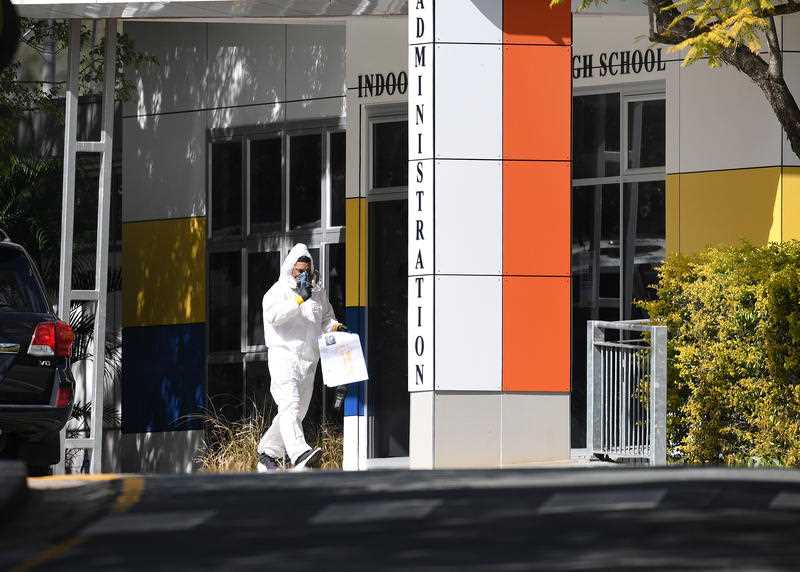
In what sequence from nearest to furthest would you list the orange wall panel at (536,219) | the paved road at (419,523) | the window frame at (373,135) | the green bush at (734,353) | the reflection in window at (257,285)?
1. the paved road at (419,523)
2. the green bush at (734,353)
3. the orange wall panel at (536,219)
4. the window frame at (373,135)
5. the reflection in window at (257,285)

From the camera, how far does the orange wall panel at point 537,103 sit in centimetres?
1561

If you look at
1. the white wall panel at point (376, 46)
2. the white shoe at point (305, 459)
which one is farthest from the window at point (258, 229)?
the white shoe at point (305, 459)

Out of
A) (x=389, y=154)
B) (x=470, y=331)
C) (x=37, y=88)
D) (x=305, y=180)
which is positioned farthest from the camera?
(x=37, y=88)

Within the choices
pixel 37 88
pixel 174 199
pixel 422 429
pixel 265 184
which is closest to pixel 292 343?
pixel 422 429

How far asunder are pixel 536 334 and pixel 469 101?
2216mm

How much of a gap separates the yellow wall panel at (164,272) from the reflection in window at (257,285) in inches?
24.2

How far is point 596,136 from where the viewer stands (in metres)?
17.7

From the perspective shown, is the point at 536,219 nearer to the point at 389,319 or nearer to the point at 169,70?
the point at 389,319

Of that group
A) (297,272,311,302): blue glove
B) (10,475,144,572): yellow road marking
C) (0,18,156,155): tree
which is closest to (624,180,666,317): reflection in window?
(297,272,311,302): blue glove

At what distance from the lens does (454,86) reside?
15531mm

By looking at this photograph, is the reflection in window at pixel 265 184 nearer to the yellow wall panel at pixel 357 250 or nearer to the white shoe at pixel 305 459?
the yellow wall panel at pixel 357 250

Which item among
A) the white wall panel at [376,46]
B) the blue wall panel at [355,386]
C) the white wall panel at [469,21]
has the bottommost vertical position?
the blue wall panel at [355,386]

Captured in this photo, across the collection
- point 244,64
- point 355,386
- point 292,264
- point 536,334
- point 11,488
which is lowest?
point 11,488

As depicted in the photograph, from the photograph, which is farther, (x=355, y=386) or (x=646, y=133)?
(x=355, y=386)
